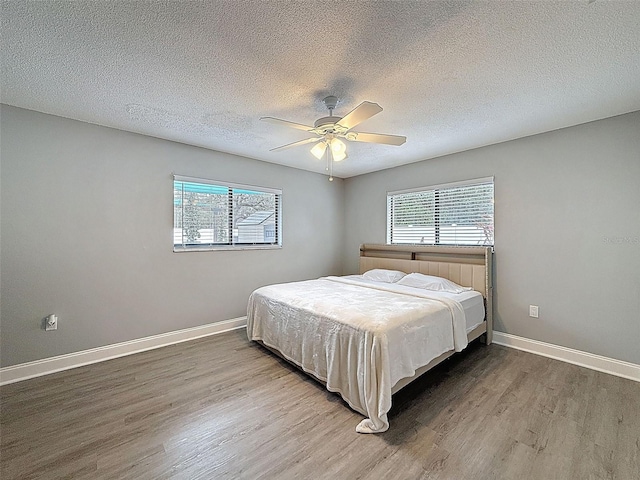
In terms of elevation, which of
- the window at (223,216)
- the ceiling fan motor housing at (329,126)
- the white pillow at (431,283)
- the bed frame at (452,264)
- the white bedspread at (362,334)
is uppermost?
the ceiling fan motor housing at (329,126)

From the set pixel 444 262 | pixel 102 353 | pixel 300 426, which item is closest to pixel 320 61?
pixel 300 426

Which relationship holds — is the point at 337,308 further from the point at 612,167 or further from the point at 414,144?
the point at 612,167

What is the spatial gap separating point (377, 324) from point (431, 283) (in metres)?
1.75

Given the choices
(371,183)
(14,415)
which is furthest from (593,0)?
(14,415)

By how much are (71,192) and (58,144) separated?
1.56 ft

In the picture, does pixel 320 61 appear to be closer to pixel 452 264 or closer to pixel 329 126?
pixel 329 126

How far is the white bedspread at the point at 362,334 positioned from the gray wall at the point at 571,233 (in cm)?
119

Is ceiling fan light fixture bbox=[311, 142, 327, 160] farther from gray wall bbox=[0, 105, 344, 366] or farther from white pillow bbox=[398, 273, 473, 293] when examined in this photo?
white pillow bbox=[398, 273, 473, 293]

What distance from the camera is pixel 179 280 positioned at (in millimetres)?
3477

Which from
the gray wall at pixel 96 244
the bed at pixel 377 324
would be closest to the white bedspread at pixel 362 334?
the bed at pixel 377 324

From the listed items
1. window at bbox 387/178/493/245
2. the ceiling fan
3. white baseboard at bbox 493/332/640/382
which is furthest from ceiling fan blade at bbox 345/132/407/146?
white baseboard at bbox 493/332/640/382

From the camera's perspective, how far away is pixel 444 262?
3.83 metres

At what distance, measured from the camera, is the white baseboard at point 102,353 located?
99.1 inches

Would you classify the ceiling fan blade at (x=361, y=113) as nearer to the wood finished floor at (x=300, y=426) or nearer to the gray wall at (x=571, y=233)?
the wood finished floor at (x=300, y=426)
